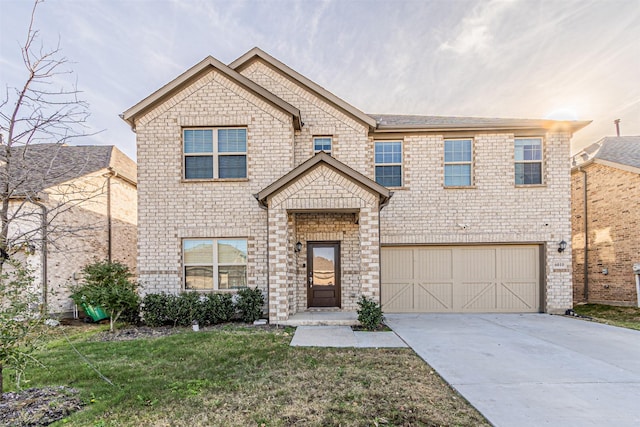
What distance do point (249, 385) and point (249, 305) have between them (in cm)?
400

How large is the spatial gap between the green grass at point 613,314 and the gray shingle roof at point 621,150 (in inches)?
204

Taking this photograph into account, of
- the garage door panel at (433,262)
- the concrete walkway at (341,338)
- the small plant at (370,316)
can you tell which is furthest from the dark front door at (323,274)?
the garage door panel at (433,262)

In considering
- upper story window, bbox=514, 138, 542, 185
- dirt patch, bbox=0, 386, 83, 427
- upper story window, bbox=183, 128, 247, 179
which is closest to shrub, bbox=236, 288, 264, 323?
upper story window, bbox=183, 128, 247, 179

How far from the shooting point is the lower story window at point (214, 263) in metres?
8.98

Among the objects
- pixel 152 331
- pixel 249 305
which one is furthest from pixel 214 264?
pixel 152 331

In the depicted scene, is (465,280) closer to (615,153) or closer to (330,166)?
(330,166)

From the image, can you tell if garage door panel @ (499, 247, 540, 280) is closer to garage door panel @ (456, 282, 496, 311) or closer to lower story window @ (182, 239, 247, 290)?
garage door panel @ (456, 282, 496, 311)

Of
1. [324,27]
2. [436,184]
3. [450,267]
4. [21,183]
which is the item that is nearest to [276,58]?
[324,27]

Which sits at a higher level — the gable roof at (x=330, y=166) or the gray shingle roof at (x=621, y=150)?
the gray shingle roof at (x=621, y=150)

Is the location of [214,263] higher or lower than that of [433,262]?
higher

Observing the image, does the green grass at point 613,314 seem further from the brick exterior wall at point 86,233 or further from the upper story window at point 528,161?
the brick exterior wall at point 86,233

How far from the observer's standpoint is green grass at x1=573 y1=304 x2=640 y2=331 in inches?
343

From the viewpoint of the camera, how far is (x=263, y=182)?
905cm

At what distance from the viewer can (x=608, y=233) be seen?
11609 mm
